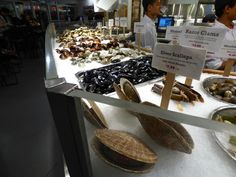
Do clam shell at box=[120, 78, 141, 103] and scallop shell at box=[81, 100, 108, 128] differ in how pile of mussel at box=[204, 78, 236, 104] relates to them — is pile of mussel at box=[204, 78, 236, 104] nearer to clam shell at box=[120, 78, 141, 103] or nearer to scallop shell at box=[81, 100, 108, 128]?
clam shell at box=[120, 78, 141, 103]

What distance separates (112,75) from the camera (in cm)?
112

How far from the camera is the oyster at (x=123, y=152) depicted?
47 centimetres

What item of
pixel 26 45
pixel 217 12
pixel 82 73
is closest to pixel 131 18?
pixel 217 12

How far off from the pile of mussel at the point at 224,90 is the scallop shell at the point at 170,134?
19.0 inches

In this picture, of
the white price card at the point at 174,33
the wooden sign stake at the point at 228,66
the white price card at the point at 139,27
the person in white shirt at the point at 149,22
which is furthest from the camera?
the person in white shirt at the point at 149,22

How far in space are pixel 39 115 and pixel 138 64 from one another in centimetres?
162

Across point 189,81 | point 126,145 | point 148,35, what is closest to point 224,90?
point 189,81

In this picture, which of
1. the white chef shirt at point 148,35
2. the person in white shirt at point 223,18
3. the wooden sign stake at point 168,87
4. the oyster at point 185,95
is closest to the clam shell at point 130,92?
the wooden sign stake at point 168,87

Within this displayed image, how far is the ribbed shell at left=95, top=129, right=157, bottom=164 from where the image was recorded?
18.5 inches

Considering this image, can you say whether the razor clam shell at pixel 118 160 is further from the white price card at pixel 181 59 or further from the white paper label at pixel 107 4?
the white paper label at pixel 107 4

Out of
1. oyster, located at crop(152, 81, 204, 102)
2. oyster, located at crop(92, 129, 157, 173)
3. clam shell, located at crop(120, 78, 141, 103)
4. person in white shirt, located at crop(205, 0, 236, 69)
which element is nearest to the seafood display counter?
oyster, located at crop(92, 129, 157, 173)

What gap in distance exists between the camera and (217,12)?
1534 millimetres

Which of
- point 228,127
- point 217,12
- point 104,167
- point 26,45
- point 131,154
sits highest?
point 217,12

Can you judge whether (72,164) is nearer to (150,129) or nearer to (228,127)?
(150,129)
